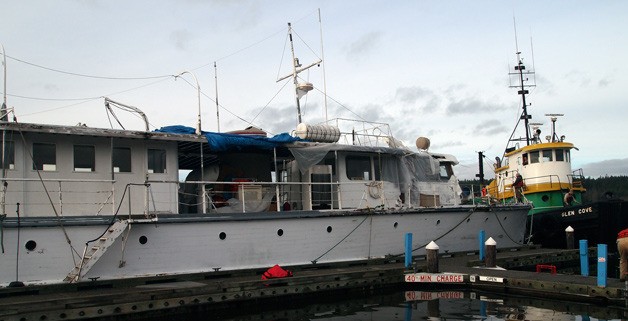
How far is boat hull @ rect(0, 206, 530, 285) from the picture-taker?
40.4 feet

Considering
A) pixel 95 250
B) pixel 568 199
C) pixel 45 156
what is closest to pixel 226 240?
pixel 95 250

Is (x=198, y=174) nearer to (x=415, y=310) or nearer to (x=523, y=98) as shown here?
(x=415, y=310)

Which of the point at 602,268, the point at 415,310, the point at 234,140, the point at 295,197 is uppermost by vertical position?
the point at 234,140

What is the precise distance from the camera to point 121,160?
1453 centimetres

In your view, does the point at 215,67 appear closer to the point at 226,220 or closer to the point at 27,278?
the point at 226,220

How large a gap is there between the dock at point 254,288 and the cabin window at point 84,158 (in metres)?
3.06

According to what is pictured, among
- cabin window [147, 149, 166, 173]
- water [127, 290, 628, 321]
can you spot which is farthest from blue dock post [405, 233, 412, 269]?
cabin window [147, 149, 166, 173]

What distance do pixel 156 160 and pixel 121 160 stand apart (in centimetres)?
90

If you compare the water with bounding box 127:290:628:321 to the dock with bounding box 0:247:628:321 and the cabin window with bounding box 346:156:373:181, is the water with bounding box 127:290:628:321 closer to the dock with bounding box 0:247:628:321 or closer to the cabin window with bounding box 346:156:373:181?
the dock with bounding box 0:247:628:321

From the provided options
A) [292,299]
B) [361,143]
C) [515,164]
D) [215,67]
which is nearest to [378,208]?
[361,143]

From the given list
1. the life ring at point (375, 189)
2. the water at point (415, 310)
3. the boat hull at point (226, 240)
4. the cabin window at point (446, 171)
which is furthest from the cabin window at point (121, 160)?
the cabin window at point (446, 171)

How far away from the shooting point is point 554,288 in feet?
42.4

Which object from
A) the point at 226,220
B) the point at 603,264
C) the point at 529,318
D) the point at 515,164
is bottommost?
the point at 529,318

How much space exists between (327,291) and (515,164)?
1885 centimetres
